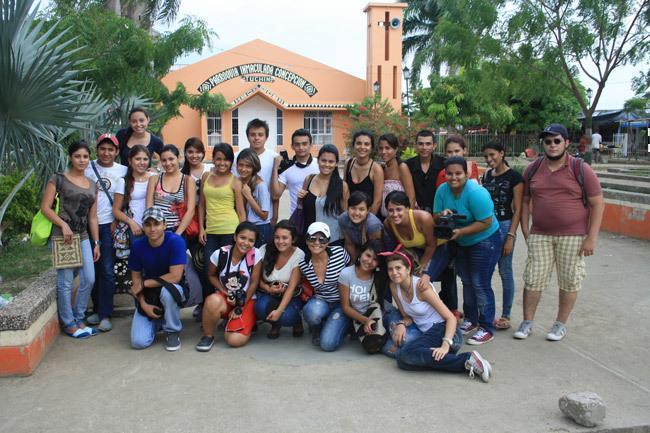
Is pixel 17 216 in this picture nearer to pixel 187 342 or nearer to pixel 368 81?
pixel 187 342

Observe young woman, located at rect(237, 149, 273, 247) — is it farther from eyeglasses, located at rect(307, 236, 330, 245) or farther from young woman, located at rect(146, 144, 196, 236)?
eyeglasses, located at rect(307, 236, 330, 245)

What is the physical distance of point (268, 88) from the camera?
30.1m

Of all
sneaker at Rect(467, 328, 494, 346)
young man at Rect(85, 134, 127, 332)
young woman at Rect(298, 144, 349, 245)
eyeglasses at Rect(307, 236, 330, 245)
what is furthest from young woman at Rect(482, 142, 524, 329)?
young man at Rect(85, 134, 127, 332)

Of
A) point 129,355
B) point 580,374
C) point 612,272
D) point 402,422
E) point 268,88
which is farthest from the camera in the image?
point 268,88

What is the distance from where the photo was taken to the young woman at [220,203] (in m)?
5.28

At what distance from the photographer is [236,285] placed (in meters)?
4.93

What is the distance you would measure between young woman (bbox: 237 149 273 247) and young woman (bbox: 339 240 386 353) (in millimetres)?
1042

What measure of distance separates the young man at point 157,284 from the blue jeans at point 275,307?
24.9 inches

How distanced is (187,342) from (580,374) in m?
3.01

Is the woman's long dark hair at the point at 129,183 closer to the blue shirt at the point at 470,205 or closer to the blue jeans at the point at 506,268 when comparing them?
the blue shirt at the point at 470,205

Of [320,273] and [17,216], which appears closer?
[320,273]

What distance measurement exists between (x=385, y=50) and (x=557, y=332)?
2759cm

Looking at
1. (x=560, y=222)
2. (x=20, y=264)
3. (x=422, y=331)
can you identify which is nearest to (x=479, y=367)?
(x=422, y=331)

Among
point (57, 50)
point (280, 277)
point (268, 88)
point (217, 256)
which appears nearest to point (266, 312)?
point (280, 277)
